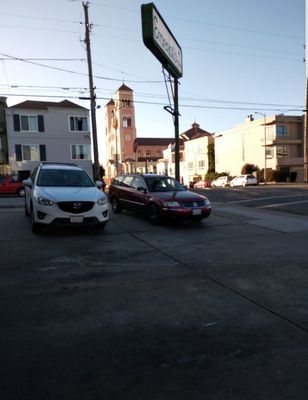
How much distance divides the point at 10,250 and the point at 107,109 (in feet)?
303

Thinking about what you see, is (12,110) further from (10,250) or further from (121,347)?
(121,347)

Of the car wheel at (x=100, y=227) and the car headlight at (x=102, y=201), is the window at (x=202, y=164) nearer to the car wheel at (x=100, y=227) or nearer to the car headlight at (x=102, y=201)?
the car wheel at (x=100, y=227)

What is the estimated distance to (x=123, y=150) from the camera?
91250 millimetres

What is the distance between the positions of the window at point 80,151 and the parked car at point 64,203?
3266cm

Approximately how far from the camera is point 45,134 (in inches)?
1585

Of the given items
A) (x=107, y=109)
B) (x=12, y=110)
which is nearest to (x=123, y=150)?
(x=107, y=109)

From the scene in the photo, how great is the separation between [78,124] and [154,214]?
1317 inches

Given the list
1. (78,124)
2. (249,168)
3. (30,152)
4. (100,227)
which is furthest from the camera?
(249,168)

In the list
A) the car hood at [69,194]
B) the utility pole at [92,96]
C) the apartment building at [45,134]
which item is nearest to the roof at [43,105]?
the apartment building at [45,134]

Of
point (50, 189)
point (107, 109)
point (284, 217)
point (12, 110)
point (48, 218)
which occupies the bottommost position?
point (284, 217)

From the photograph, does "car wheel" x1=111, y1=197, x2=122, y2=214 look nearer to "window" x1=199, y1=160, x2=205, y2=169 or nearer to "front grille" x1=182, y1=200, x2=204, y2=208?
"front grille" x1=182, y1=200, x2=204, y2=208

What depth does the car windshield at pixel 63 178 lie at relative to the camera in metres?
9.55

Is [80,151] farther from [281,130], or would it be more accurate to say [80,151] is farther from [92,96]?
[281,130]

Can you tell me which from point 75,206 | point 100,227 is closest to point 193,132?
point 100,227
